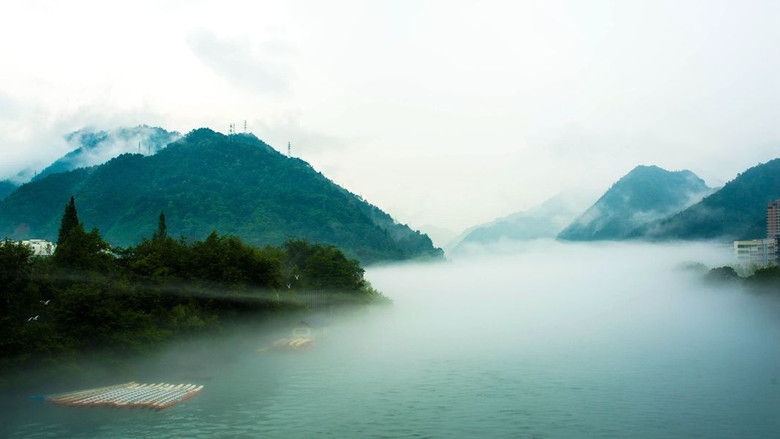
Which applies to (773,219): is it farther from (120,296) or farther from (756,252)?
(120,296)

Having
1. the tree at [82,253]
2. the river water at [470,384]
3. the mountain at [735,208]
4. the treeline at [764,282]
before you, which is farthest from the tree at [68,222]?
the mountain at [735,208]

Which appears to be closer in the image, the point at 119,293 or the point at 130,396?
the point at 130,396

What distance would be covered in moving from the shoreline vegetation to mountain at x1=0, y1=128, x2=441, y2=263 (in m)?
94.0

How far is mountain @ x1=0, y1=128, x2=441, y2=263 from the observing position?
520 feet

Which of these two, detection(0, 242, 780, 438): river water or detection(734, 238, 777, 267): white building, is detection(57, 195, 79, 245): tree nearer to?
detection(0, 242, 780, 438): river water

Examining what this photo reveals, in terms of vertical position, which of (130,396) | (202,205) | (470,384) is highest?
(202,205)

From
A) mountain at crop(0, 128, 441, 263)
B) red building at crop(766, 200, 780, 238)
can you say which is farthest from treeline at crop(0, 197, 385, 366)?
red building at crop(766, 200, 780, 238)

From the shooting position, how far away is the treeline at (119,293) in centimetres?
3428

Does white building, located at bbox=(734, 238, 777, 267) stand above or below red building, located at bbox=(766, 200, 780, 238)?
below

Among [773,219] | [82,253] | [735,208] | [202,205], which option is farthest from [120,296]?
[735,208]

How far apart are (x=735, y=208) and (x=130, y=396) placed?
18012 cm

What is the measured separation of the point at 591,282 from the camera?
176 metres

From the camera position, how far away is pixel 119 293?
4050cm

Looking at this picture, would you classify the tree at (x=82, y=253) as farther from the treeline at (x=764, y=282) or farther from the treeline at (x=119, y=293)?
the treeline at (x=764, y=282)
